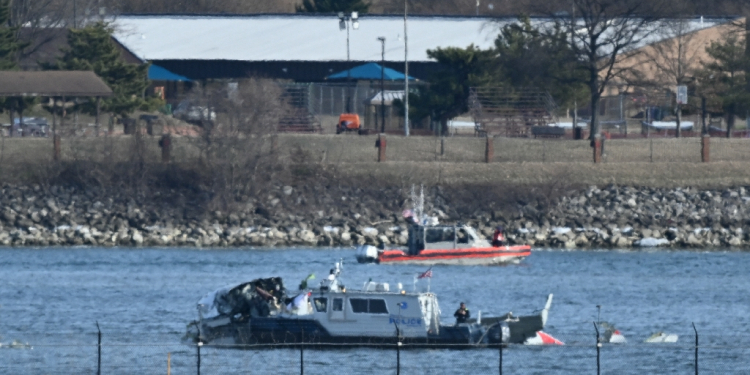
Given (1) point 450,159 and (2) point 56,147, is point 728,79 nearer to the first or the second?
(1) point 450,159

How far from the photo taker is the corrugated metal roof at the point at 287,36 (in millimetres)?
81875

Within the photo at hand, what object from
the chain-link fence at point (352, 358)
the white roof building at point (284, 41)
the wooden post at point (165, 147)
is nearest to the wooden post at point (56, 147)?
the wooden post at point (165, 147)

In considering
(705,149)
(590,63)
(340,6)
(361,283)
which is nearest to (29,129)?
(590,63)

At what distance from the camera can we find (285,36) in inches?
3410

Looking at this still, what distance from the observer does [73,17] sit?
8362 centimetres

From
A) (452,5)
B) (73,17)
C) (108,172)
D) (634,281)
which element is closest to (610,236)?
(634,281)

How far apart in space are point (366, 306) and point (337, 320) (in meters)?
0.67

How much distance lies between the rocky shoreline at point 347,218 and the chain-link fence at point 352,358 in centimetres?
1934

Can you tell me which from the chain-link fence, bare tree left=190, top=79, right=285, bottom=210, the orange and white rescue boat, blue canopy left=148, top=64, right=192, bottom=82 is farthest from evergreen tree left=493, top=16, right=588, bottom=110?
the chain-link fence

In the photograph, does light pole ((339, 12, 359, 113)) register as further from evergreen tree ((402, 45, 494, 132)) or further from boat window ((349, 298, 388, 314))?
boat window ((349, 298, 388, 314))

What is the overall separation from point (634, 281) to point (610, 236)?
8977 mm

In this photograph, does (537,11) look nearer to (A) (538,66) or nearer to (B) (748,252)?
(A) (538,66)

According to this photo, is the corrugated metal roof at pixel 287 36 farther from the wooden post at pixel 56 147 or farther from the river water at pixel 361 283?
the river water at pixel 361 283

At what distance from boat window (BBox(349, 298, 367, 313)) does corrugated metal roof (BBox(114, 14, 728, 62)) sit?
176 ft
